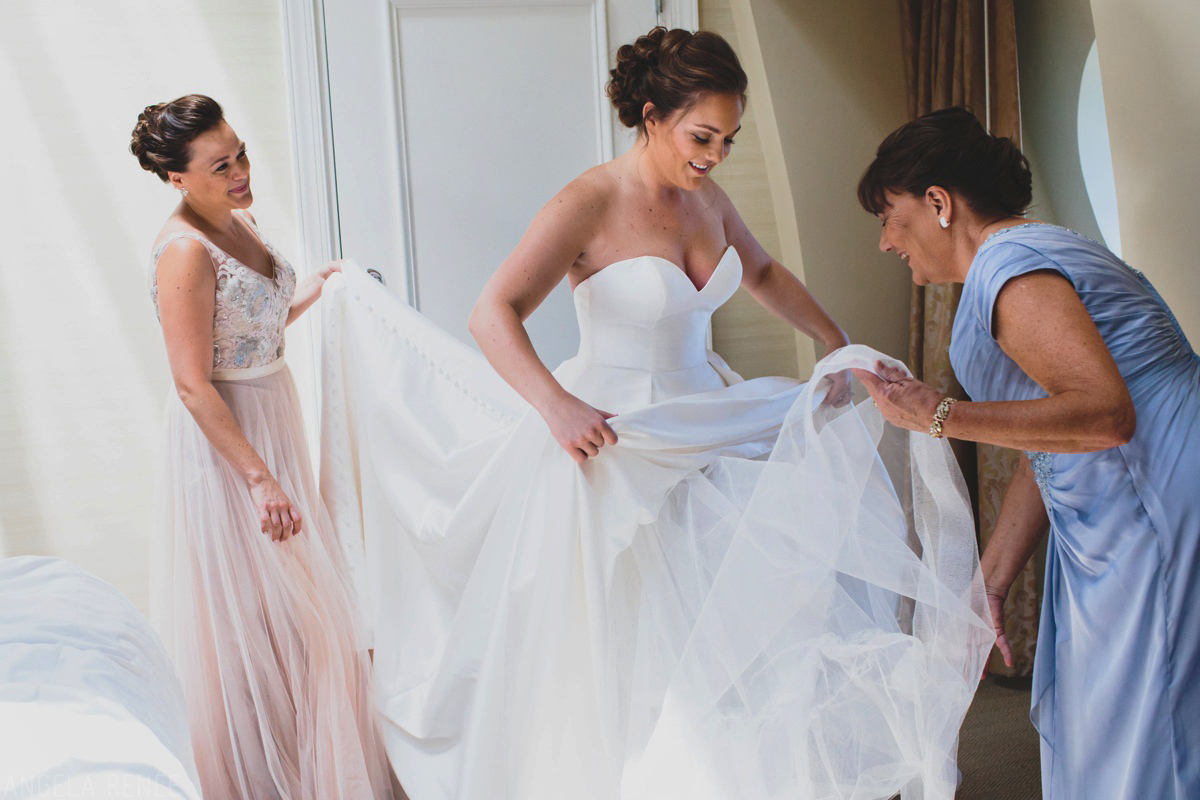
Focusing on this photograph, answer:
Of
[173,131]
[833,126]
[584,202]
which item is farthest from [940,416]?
[833,126]

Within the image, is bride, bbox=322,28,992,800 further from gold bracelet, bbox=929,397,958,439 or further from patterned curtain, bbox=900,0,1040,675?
patterned curtain, bbox=900,0,1040,675

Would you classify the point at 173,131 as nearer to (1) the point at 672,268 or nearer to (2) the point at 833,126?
(1) the point at 672,268

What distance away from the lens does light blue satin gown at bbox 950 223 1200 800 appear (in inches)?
54.9

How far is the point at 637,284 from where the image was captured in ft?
6.64

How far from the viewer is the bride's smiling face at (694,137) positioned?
1937 mm

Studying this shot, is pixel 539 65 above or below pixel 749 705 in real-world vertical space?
above

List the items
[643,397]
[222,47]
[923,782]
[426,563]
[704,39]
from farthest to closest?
[222,47] → [426,563] → [643,397] → [704,39] → [923,782]

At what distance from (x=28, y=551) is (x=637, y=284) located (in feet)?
7.96

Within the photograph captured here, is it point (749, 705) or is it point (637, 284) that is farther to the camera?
point (637, 284)

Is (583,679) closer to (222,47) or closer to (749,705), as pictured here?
(749,705)

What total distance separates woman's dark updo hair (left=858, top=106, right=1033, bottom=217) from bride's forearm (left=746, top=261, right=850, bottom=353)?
2.47 ft

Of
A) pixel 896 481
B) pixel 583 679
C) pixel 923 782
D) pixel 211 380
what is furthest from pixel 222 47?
pixel 923 782

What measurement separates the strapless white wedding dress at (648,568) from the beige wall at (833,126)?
3.88 ft

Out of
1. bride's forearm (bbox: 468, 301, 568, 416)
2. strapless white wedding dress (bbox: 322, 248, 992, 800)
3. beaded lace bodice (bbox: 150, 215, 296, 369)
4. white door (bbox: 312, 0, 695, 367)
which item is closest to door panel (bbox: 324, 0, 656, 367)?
white door (bbox: 312, 0, 695, 367)
